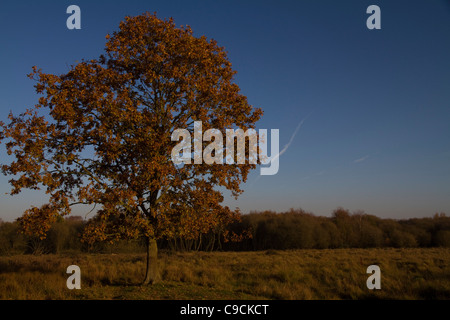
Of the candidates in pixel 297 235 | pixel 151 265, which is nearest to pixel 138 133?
pixel 151 265

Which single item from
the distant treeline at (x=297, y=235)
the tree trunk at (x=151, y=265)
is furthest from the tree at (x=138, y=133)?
the distant treeline at (x=297, y=235)

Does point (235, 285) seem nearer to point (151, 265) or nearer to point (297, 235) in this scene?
point (151, 265)

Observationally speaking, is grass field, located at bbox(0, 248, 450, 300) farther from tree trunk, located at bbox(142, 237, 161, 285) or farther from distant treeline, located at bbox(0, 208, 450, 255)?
distant treeline, located at bbox(0, 208, 450, 255)

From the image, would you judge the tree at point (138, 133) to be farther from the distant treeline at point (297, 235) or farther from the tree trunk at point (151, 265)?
the distant treeline at point (297, 235)

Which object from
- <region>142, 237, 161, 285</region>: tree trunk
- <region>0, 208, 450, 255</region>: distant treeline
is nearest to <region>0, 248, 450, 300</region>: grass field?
<region>142, 237, 161, 285</region>: tree trunk

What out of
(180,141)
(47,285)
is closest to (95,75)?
(180,141)

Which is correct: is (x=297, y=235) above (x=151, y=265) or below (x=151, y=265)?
below

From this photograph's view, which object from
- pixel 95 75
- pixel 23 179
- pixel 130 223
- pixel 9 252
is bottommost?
pixel 9 252

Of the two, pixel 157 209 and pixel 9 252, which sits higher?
pixel 157 209

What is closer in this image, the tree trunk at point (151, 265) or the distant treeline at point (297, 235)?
the tree trunk at point (151, 265)

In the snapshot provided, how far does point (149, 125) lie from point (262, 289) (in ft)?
26.0
